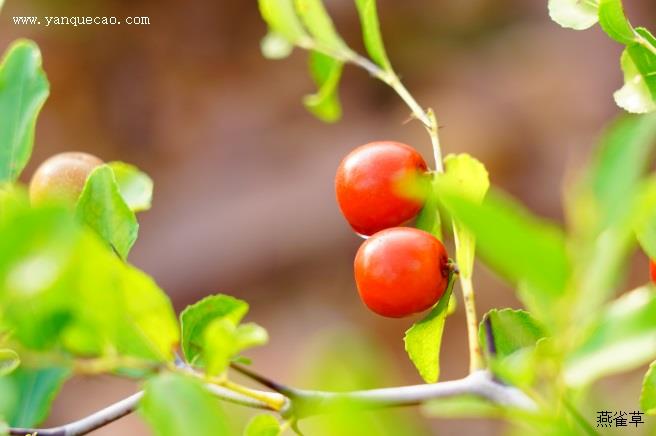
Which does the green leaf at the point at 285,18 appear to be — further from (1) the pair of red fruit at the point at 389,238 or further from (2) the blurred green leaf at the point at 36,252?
(2) the blurred green leaf at the point at 36,252

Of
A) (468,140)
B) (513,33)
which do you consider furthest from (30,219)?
(513,33)

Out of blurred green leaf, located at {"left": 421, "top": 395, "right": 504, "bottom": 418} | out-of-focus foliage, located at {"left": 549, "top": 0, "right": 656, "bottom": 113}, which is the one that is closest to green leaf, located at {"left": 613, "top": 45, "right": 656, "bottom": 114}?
out-of-focus foliage, located at {"left": 549, "top": 0, "right": 656, "bottom": 113}

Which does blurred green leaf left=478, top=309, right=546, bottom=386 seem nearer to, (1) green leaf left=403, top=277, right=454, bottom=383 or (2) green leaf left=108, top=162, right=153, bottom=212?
(1) green leaf left=403, top=277, right=454, bottom=383

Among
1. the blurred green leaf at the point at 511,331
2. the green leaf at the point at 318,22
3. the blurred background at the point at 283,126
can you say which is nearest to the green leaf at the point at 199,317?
the blurred green leaf at the point at 511,331

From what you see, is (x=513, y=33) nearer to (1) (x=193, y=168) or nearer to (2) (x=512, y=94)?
(2) (x=512, y=94)

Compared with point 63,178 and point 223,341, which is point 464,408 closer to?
point 223,341
